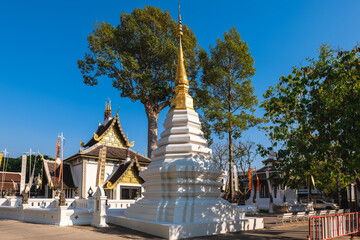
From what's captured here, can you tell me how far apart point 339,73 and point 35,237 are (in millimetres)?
12238

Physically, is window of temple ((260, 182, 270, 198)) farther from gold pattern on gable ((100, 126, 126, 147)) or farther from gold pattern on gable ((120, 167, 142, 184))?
gold pattern on gable ((120, 167, 142, 184))

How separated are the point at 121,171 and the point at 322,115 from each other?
65.2ft

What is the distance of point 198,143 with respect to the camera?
558 inches

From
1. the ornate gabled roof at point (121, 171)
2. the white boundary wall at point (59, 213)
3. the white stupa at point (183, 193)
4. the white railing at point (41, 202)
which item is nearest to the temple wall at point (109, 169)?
the ornate gabled roof at point (121, 171)

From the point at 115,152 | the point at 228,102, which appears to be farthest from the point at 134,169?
the point at 228,102

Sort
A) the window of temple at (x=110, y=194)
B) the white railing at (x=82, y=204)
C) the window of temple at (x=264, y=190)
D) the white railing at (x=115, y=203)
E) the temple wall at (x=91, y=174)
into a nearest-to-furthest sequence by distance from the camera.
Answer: the white railing at (x=82, y=204) → the white railing at (x=115, y=203) → the window of temple at (x=110, y=194) → the temple wall at (x=91, y=174) → the window of temple at (x=264, y=190)

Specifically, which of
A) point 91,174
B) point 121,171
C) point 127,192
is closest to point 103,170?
point 121,171

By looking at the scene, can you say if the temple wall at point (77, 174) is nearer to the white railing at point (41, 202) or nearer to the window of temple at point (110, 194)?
the window of temple at point (110, 194)

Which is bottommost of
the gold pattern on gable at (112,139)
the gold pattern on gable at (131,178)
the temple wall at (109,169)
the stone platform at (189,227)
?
the stone platform at (189,227)

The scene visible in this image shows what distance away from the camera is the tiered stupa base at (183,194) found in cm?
1134

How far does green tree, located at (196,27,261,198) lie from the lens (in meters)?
24.1

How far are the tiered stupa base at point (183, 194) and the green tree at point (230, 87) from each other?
953 centimetres

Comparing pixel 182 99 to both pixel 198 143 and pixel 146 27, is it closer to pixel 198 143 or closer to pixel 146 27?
pixel 198 143

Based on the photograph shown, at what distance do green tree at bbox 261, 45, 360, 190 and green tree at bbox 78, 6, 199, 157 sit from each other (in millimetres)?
16628
